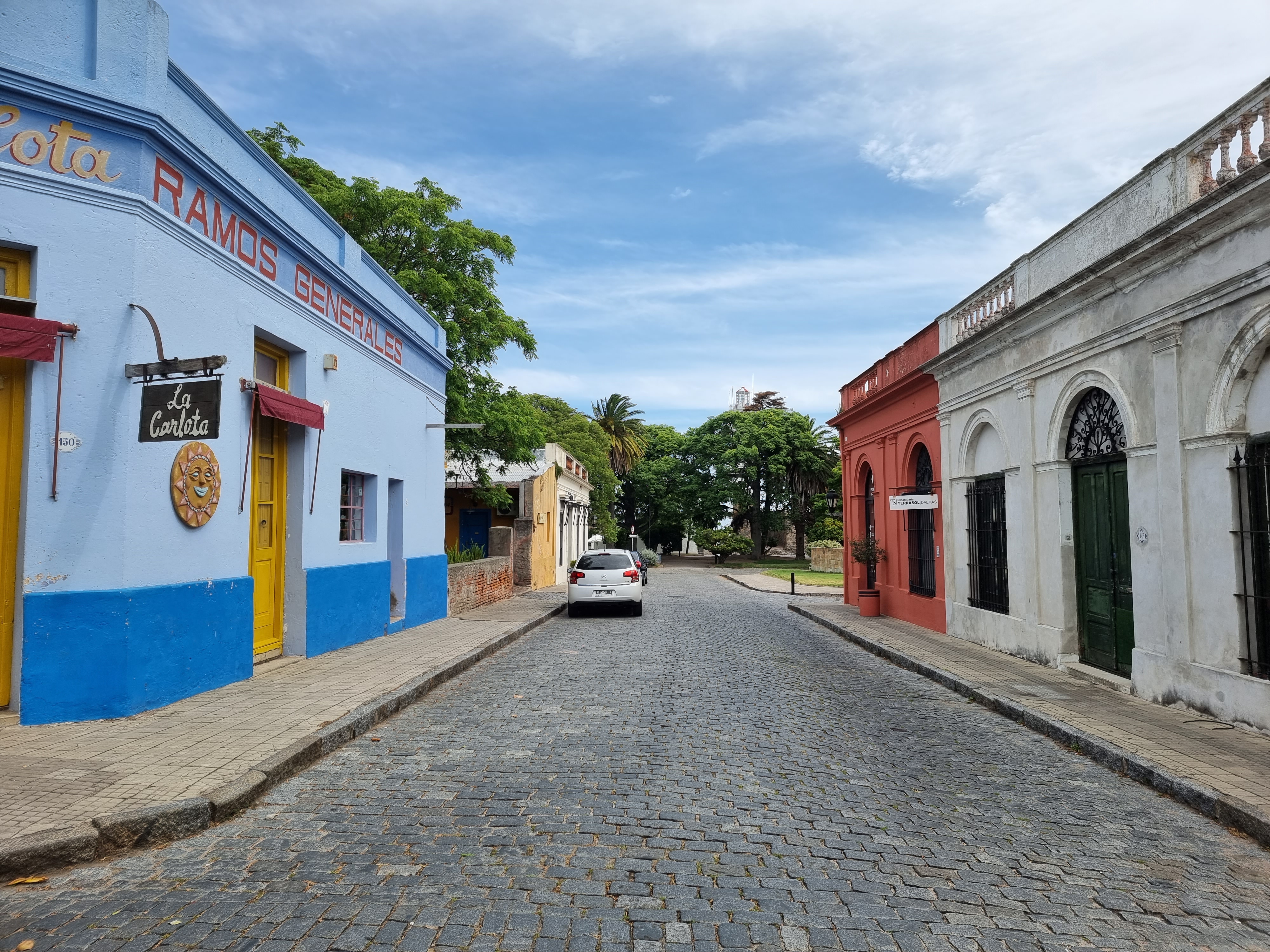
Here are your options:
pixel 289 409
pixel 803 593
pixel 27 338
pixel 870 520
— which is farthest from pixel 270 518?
pixel 803 593

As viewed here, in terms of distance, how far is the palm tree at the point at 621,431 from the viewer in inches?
2036

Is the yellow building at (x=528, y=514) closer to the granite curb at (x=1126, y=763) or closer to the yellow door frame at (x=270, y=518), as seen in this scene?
the yellow door frame at (x=270, y=518)

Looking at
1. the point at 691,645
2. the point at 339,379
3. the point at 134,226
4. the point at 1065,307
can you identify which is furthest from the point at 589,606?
the point at 134,226

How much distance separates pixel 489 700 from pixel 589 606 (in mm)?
9750

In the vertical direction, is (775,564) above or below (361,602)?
below

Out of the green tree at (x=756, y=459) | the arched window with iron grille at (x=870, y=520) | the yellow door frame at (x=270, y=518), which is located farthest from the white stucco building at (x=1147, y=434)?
the green tree at (x=756, y=459)

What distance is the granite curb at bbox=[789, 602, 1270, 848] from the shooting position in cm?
471

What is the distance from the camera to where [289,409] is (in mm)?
8844

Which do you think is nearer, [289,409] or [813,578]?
[289,409]

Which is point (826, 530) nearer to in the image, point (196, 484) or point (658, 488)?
point (658, 488)

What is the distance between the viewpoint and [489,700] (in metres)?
8.11

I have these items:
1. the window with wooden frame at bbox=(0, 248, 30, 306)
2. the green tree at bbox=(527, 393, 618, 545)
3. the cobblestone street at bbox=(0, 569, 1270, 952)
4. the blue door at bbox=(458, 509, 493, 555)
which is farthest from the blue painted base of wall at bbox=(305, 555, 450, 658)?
the green tree at bbox=(527, 393, 618, 545)

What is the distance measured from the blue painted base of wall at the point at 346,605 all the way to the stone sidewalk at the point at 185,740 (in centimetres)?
37

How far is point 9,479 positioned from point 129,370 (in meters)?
1.16
